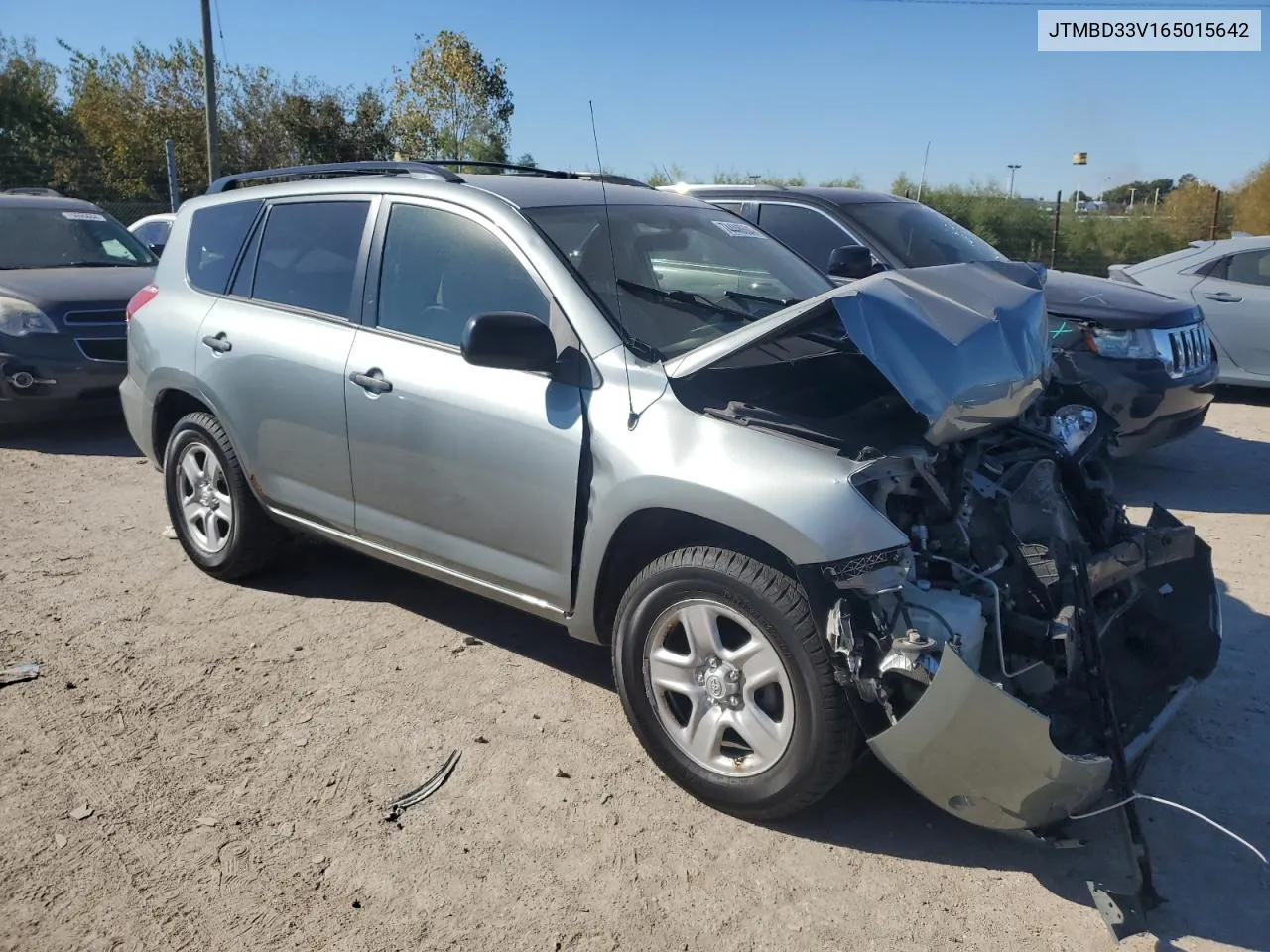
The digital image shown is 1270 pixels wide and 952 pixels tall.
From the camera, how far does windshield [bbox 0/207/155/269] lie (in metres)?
8.73

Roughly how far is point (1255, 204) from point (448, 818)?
25.2 metres

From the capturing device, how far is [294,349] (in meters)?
4.31

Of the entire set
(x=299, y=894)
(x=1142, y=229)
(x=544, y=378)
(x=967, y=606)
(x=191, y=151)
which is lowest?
(x=299, y=894)

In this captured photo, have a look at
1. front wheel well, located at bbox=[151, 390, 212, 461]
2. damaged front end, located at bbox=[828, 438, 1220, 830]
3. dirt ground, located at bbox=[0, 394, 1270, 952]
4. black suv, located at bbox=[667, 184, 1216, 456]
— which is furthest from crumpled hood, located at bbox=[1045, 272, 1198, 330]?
front wheel well, located at bbox=[151, 390, 212, 461]

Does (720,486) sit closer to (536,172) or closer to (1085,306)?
(536,172)

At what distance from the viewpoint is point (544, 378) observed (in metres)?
3.51

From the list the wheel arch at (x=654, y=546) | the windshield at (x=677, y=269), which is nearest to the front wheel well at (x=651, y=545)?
the wheel arch at (x=654, y=546)

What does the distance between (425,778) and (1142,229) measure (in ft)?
77.2

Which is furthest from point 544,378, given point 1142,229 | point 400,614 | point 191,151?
point 191,151

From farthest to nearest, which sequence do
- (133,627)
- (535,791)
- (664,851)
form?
(133,627), (535,791), (664,851)

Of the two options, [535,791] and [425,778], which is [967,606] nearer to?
[535,791]

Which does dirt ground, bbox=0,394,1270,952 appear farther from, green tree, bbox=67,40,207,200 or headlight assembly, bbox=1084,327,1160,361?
green tree, bbox=67,40,207,200

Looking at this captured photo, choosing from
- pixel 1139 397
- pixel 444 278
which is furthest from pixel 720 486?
pixel 1139 397

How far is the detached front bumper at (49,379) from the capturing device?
762 centimetres
